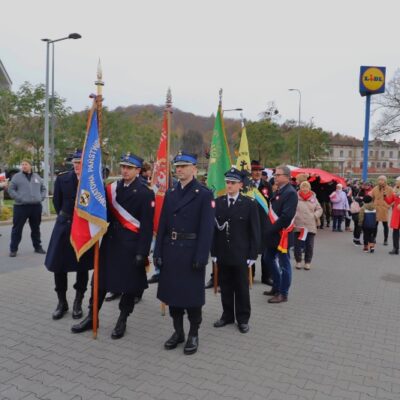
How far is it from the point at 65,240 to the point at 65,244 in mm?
47

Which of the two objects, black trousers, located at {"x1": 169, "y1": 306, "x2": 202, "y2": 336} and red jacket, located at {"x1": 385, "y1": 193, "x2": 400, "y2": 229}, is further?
red jacket, located at {"x1": 385, "y1": 193, "x2": 400, "y2": 229}

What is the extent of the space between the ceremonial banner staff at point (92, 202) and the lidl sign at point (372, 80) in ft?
70.5

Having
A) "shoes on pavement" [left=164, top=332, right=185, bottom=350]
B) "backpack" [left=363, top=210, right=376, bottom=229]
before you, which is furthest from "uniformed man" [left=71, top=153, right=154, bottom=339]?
"backpack" [left=363, top=210, right=376, bottom=229]

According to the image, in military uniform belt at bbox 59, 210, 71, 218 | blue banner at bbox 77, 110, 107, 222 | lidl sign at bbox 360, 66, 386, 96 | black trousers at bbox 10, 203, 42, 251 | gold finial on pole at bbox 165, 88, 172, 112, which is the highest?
lidl sign at bbox 360, 66, 386, 96

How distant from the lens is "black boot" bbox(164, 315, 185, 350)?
14.2 ft

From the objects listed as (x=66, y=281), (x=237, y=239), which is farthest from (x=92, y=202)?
(x=237, y=239)

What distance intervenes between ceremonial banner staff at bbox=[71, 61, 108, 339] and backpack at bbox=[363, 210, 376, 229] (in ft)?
25.7

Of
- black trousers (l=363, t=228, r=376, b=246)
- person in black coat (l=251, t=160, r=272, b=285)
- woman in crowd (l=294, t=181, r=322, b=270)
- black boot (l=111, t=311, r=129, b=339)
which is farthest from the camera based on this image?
black trousers (l=363, t=228, r=376, b=246)

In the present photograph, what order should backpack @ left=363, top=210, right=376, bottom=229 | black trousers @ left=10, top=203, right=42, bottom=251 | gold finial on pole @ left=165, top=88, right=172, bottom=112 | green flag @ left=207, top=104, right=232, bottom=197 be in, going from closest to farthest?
gold finial on pole @ left=165, top=88, right=172, bottom=112 < green flag @ left=207, top=104, right=232, bottom=197 < black trousers @ left=10, top=203, right=42, bottom=251 < backpack @ left=363, top=210, right=376, bottom=229

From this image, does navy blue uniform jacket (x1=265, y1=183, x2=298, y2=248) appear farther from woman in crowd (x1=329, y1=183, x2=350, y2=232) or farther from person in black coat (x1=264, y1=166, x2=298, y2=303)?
woman in crowd (x1=329, y1=183, x2=350, y2=232)

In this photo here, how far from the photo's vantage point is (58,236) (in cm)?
486

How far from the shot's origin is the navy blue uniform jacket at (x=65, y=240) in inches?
191

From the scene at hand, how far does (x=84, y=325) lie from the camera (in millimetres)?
4695

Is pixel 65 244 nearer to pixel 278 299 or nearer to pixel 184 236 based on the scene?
pixel 184 236
